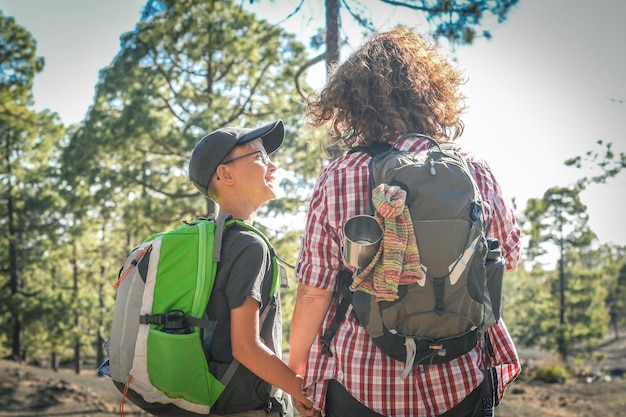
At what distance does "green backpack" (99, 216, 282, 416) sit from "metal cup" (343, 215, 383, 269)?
0.64 meters

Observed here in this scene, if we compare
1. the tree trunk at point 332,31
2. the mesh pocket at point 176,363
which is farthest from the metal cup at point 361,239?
the tree trunk at point 332,31

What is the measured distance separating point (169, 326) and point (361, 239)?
0.83 metres

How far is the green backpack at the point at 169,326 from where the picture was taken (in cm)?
220

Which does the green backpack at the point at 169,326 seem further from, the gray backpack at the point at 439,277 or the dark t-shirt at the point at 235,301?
the gray backpack at the point at 439,277

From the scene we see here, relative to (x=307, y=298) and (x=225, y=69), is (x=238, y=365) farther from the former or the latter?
(x=225, y=69)

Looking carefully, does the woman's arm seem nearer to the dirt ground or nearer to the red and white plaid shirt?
the red and white plaid shirt

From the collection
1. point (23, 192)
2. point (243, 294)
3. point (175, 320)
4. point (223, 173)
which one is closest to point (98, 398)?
point (23, 192)

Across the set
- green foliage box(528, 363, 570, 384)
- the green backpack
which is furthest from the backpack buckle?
green foliage box(528, 363, 570, 384)

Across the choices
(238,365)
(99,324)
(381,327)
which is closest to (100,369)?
(238,365)

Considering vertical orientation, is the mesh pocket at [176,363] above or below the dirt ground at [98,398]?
above

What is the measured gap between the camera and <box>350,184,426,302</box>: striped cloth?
1796mm

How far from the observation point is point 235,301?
2.25m

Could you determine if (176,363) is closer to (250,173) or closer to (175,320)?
(175,320)

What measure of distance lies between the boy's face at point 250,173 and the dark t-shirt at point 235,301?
311 millimetres
